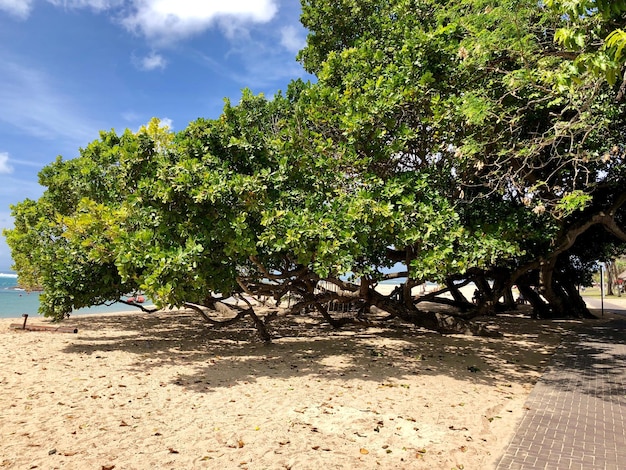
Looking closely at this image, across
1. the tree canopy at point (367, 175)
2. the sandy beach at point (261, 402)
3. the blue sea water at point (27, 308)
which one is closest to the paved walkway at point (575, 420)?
the sandy beach at point (261, 402)

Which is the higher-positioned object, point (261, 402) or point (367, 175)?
point (367, 175)

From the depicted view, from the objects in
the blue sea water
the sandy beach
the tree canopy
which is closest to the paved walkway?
the sandy beach

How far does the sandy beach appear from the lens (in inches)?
177

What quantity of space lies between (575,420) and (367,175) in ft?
18.2

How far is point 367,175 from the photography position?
8.94m

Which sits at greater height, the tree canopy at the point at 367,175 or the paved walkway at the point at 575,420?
the tree canopy at the point at 367,175

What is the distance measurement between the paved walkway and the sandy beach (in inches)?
10.8

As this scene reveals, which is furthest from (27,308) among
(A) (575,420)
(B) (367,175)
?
(A) (575,420)

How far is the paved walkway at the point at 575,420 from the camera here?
14.3 ft

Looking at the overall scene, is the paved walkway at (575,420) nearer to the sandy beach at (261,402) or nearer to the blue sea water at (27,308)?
the sandy beach at (261,402)

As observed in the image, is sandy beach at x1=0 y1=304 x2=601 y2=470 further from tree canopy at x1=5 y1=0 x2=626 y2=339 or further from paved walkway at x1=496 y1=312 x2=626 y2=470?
tree canopy at x1=5 y1=0 x2=626 y2=339

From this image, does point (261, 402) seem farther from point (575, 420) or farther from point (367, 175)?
point (367, 175)

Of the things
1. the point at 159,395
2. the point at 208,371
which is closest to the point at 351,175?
the point at 208,371

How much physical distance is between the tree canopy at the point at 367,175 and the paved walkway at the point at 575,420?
274cm
